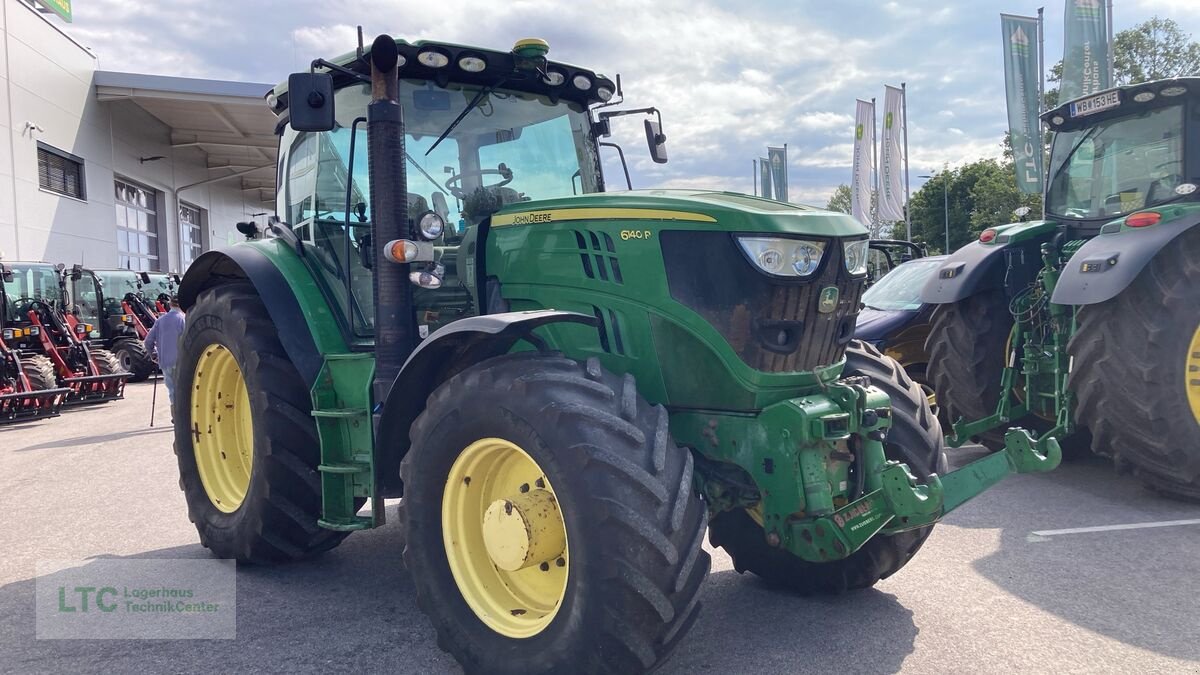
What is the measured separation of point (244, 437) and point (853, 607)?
3.29m

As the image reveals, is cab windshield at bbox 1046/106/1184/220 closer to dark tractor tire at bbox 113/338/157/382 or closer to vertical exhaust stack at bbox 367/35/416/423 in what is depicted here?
vertical exhaust stack at bbox 367/35/416/423

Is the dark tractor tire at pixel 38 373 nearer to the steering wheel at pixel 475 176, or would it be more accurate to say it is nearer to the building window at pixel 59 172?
the building window at pixel 59 172

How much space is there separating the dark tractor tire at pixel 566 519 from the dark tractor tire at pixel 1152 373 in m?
3.71

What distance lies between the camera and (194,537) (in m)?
5.23

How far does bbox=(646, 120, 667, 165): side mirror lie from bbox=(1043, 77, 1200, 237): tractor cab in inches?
147

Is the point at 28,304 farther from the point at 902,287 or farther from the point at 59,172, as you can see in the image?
the point at 902,287

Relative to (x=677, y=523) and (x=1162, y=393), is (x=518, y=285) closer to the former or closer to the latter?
(x=677, y=523)

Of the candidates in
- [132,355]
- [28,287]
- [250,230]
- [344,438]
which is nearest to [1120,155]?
[344,438]

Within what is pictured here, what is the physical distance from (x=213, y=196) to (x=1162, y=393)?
32.4 meters

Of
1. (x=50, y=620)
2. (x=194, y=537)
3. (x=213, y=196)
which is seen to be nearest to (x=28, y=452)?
(x=194, y=537)

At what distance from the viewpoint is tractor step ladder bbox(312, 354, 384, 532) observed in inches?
151

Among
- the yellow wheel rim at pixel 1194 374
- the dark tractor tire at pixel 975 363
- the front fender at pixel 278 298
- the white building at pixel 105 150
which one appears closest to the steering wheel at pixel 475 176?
the front fender at pixel 278 298

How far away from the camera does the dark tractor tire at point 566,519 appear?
2.60 m

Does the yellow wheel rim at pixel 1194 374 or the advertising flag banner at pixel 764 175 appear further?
the advertising flag banner at pixel 764 175
